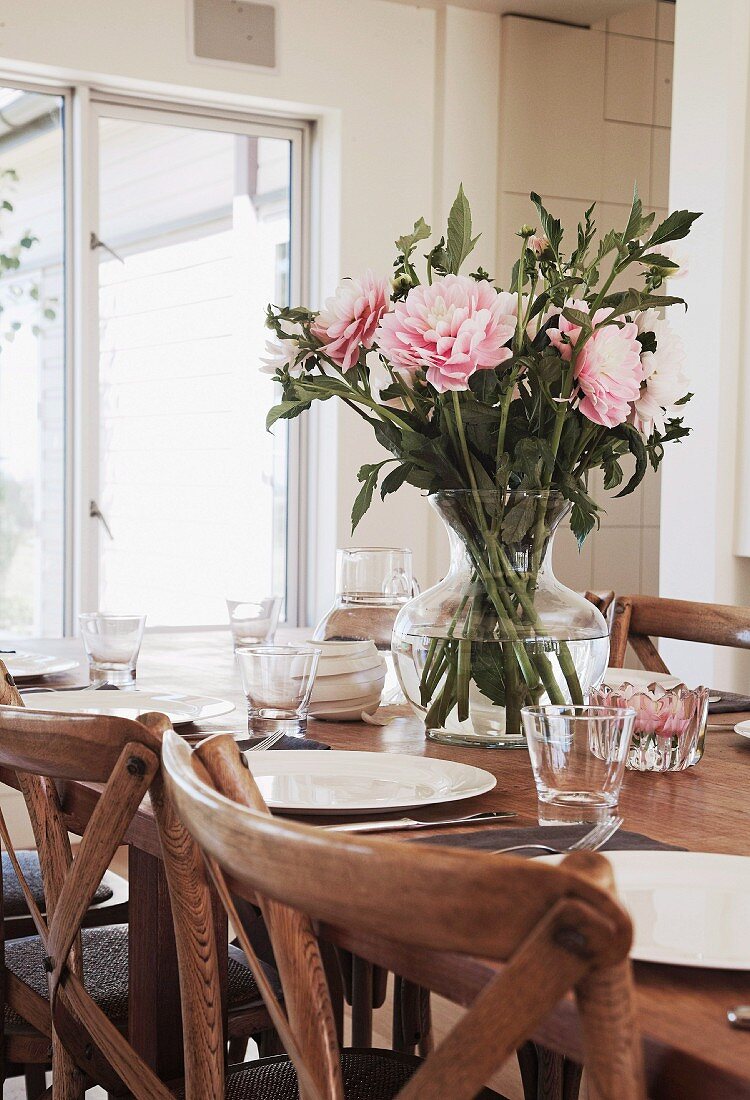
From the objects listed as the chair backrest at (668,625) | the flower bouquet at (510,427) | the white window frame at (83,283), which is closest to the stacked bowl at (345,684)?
the flower bouquet at (510,427)

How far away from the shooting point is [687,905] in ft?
2.47

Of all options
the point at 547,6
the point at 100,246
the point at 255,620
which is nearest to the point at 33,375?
the point at 100,246

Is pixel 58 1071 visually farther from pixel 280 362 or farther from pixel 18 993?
pixel 280 362

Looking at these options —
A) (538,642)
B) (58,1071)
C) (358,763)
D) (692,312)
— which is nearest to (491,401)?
(538,642)

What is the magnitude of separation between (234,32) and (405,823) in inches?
145

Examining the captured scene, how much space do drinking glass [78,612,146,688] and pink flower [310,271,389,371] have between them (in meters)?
0.57

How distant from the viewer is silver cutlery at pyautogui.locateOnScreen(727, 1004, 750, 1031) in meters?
0.59

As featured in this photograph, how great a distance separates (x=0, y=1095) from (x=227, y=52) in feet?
11.4

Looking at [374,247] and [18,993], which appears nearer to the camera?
[18,993]

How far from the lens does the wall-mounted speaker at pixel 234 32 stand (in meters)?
4.05

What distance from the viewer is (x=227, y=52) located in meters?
4.10

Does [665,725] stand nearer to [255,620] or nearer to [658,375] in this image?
[658,375]

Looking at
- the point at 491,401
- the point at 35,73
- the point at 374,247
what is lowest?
the point at 491,401

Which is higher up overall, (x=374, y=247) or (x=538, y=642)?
(x=374, y=247)
